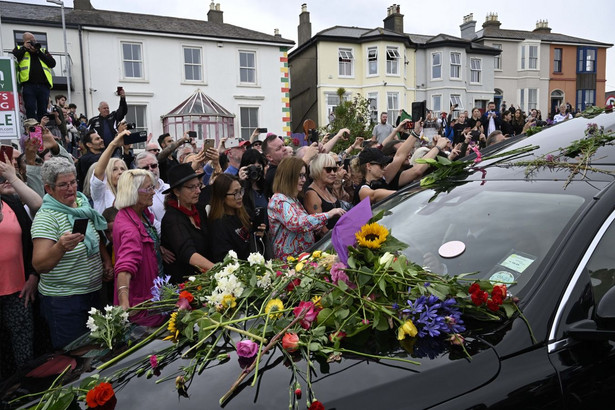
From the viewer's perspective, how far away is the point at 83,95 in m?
22.6

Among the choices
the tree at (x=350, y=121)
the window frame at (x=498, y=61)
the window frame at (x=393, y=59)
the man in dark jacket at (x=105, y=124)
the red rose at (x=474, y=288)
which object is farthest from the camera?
the window frame at (x=498, y=61)

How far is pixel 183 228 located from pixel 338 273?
222cm

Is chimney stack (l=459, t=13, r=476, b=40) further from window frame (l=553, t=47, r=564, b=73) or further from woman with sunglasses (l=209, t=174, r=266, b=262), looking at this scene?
woman with sunglasses (l=209, t=174, r=266, b=262)

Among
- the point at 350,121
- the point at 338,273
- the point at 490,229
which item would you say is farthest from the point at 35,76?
the point at 350,121

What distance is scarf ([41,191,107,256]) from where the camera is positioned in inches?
142

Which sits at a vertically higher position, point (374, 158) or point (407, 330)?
point (374, 158)

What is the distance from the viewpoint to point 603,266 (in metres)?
1.98

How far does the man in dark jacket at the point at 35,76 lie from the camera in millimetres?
8875

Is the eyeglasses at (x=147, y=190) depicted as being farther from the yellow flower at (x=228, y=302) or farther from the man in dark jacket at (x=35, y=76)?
the man in dark jacket at (x=35, y=76)

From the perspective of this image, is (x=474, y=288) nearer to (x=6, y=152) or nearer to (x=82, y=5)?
(x=6, y=152)

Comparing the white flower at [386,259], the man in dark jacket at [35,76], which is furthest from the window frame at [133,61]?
the white flower at [386,259]

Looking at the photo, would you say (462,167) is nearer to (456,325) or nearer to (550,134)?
(550,134)

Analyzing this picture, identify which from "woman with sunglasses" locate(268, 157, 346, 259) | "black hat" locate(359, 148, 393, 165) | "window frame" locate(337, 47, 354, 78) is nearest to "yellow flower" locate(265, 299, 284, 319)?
"woman with sunglasses" locate(268, 157, 346, 259)

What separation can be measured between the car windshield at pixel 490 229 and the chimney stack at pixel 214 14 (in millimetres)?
29346
